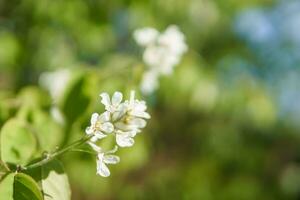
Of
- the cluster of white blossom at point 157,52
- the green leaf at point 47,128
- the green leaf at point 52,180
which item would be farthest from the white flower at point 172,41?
the green leaf at point 52,180

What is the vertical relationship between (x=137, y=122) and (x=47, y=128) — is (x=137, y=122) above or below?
below

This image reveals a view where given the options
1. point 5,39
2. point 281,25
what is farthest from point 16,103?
point 281,25

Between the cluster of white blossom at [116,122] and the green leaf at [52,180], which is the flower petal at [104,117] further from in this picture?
the green leaf at [52,180]

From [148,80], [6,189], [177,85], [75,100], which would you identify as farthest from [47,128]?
[177,85]

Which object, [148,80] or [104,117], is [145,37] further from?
[104,117]

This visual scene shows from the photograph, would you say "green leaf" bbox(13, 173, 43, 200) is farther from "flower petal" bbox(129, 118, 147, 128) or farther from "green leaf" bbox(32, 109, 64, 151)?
"green leaf" bbox(32, 109, 64, 151)

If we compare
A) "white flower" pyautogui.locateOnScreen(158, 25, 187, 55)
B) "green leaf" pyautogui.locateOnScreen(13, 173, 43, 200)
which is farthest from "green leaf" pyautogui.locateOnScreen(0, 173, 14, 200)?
"white flower" pyautogui.locateOnScreen(158, 25, 187, 55)
